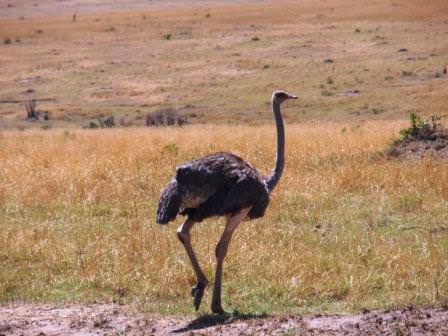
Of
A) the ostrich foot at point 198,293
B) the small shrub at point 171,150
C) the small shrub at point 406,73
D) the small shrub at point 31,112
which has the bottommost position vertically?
the small shrub at point 31,112

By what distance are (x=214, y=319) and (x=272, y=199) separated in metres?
4.78

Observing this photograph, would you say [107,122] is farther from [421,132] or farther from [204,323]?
[204,323]

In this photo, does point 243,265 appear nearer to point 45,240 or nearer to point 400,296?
point 400,296

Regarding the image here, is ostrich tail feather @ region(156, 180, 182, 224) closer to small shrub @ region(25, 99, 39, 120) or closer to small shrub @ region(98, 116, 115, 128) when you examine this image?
small shrub @ region(98, 116, 115, 128)

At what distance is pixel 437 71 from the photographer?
33.9 metres

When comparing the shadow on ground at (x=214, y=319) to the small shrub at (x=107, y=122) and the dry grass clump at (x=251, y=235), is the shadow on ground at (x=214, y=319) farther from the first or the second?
the small shrub at (x=107, y=122)

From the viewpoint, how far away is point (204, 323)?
6.71 metres

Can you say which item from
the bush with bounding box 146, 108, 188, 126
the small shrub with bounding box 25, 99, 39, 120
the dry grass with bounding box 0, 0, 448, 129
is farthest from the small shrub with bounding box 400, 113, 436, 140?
the small shrub with bounding box 25, 99, 39, 120

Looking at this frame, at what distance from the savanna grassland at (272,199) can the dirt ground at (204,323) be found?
0.34m

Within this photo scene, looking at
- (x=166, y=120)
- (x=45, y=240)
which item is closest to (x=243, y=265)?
(x=45, y=240)

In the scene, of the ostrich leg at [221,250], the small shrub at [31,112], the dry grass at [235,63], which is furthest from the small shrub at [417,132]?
the small shrub at [31,112]

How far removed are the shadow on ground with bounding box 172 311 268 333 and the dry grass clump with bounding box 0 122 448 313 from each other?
14.5 inches

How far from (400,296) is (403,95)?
74.8 feet

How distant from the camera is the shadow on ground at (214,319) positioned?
21.7 ft
